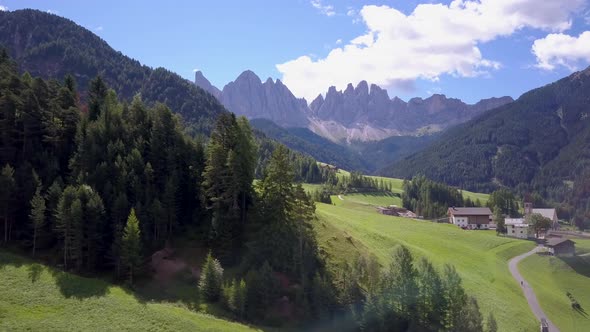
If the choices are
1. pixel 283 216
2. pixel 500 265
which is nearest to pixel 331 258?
pixel 283 216

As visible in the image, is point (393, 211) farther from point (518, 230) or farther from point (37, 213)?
A: point (37, 213)

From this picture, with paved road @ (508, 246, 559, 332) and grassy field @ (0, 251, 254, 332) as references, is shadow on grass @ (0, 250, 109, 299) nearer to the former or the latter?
grassy field @ (0, 251, 254, 332)

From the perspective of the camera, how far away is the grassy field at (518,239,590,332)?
76.3 meters

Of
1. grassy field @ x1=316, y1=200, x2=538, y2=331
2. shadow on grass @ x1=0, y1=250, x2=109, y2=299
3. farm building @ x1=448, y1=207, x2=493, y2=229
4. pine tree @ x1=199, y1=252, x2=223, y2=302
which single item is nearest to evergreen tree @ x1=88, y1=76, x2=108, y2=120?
shadow on grass @ x1=0, y1=250, x2=109, y2=299

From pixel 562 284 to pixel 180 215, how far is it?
8583cm

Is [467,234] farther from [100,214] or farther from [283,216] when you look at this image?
[100,214]

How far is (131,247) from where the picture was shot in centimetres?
5253

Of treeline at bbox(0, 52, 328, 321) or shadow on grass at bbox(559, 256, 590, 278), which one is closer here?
treeline at bbox(0, 52, 328, 321)

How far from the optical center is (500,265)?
97.0m

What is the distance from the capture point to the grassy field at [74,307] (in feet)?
136

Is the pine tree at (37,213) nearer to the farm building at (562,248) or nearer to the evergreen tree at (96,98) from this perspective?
the evergreen tree at (96,98)

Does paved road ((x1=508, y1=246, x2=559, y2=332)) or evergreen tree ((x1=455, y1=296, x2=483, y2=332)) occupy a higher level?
evergreen tree ((x1=455, y1=296, x2=483, y2=332))

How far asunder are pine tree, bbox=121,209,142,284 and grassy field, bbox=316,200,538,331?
26.2 m

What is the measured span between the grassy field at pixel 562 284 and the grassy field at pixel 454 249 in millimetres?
4995
